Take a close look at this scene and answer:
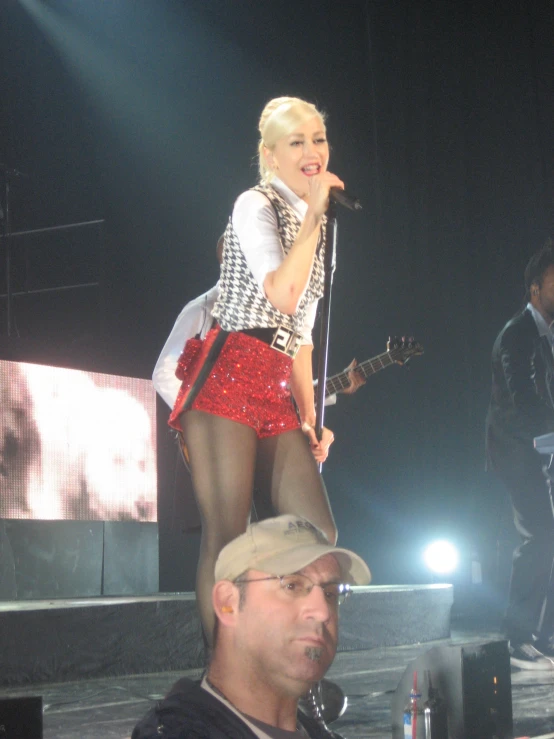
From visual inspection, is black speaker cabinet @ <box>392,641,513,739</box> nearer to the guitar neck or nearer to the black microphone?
the black microphone

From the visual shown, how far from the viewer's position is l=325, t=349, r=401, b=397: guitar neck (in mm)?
5070

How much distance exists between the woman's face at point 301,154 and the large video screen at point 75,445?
110 inches

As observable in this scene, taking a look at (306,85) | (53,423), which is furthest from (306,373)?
(306,85)

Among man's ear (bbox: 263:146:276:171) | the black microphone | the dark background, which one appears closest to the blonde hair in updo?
man's ear (bbox: 263:146:276:171)

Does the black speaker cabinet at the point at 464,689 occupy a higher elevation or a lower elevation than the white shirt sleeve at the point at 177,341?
lower

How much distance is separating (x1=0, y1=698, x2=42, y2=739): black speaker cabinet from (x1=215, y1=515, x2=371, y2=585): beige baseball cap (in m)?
0.35

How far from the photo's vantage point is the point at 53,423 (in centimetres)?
486

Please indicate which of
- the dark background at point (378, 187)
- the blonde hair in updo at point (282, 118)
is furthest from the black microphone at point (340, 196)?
the dark background at point (378, 187)

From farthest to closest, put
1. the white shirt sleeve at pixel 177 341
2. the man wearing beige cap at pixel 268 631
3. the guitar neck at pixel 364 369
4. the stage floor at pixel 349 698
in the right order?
the guitar neck at pixel 364 369 → the white shirt sleeve at pixel 177 341 → the stage floor at pixel 349 698 → the man wearing beige cap at pixel 268 631

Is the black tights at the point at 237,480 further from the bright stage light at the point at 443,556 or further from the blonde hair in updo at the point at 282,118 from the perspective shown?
the bright stage light at the point at 443,556

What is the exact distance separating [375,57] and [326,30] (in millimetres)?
384

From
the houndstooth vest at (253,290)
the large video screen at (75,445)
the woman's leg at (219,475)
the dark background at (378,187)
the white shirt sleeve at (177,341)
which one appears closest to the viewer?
the woman's leg at (219,475)

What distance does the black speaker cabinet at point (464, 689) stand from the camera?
1979 mm

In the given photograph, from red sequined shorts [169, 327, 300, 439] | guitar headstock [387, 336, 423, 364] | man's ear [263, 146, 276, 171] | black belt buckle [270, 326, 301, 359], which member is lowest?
red sequined shorts [169, 327, 300, 439]
